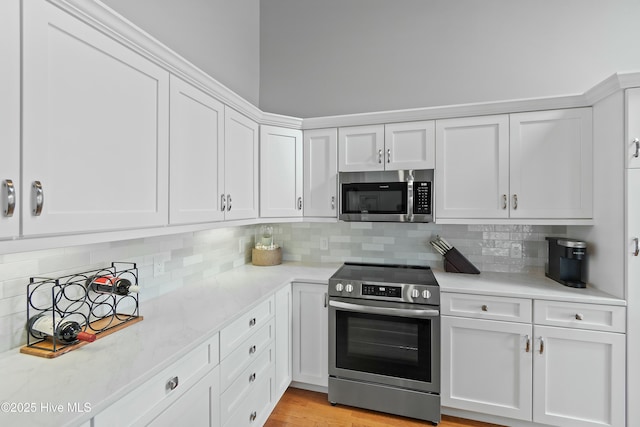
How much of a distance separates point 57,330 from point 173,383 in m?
0.49

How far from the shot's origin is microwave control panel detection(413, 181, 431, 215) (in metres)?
2.36

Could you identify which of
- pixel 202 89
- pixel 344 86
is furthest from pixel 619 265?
pixel 202 89

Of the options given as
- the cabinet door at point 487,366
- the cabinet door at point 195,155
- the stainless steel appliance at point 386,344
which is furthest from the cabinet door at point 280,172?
the cabinet door at point 487,366

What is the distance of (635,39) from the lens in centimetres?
231

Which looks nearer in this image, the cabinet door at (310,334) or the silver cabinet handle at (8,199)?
the silver cabinet handle at (8,199)

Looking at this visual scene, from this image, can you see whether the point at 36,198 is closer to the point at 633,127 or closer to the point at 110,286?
the point at 110,286

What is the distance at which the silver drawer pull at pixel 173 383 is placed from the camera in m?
1.18

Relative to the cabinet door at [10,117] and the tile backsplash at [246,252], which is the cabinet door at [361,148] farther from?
the cabinet door at [10,117]

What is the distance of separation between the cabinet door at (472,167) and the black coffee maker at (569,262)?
42 centimetres

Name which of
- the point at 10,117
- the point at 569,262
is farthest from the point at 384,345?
the point at 10,117

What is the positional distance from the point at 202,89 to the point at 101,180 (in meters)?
0.85

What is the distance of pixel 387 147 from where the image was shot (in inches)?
97.3

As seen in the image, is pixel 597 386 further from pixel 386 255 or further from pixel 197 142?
pixel 197 142

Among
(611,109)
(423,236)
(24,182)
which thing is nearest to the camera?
(24,182)
